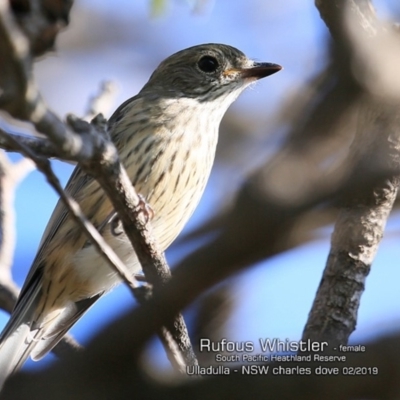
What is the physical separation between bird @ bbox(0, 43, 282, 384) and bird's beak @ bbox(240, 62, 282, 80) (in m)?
0.42

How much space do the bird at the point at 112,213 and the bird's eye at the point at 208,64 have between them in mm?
474

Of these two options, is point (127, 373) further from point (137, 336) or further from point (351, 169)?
point (351, 169)

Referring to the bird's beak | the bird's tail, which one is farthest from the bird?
the bird's beak

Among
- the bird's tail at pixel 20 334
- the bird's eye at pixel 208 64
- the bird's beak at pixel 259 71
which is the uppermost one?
the bird's eye at pixel 208 64

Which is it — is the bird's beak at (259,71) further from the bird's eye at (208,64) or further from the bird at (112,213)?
the bird at (112,213)

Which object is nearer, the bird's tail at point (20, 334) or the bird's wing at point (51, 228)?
the bird's tail at point (20, 334)

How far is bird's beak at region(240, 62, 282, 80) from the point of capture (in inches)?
210

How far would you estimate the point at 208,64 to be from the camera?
5.61 m

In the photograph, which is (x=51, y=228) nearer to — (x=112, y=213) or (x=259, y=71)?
(x=112, y=213)

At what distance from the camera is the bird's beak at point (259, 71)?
5324 millimetres

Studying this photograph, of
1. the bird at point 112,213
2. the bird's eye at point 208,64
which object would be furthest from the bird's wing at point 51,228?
the bird's eye at point 208,64

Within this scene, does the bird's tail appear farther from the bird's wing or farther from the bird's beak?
the bird's beak

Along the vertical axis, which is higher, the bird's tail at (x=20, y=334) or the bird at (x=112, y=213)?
the bird at (x=112, y=213)

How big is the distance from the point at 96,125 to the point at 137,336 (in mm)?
1586
